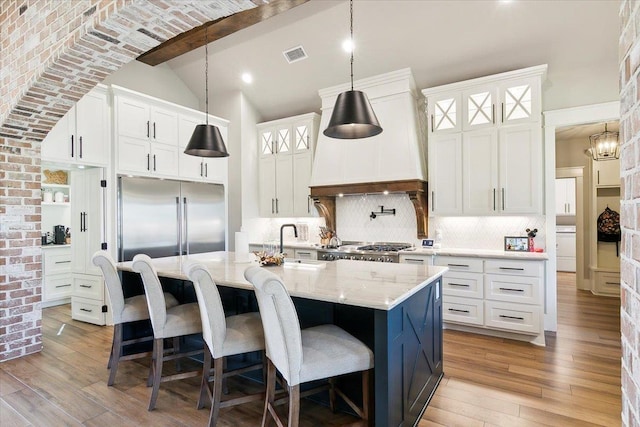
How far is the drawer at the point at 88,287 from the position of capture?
14.1 ft

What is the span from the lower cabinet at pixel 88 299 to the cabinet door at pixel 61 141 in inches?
58.6

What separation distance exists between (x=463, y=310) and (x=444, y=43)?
10.2 ft

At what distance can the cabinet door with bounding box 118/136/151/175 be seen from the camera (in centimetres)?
442

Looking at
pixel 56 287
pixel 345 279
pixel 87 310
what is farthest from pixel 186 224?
pixel 345 279

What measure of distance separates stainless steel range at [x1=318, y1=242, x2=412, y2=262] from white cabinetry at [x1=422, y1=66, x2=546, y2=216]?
0.72 meters

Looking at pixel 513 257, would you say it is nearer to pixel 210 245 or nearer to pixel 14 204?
pixel 210 245

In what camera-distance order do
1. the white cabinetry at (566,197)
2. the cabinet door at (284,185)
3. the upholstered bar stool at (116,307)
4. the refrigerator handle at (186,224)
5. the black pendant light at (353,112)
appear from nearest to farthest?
the black pendant light at (353,112)
the upholstered bar stool at (116,307)
the refrigerator handle at (186,224)
the cabinet door at (284,185)
the white cabinetry at (566,197)

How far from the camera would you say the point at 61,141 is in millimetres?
3910

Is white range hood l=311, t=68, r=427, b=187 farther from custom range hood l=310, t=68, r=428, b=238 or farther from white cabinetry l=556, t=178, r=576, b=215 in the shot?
white cabinetry l=556, t=178, r=576, b=215

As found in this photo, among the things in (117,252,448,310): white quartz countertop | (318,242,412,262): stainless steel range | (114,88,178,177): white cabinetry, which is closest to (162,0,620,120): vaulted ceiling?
(114,88,178,177): white cabinetry

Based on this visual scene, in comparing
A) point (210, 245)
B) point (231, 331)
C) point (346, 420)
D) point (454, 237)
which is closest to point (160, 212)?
point (210, 245)

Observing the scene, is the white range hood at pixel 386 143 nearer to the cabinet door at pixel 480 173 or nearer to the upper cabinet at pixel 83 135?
the cabinet door at pixel 480 173

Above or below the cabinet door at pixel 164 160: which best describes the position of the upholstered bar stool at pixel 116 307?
below

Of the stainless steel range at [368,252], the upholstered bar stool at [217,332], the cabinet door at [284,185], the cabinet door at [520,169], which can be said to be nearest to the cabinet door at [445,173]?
the cabinet door at [520,169]
